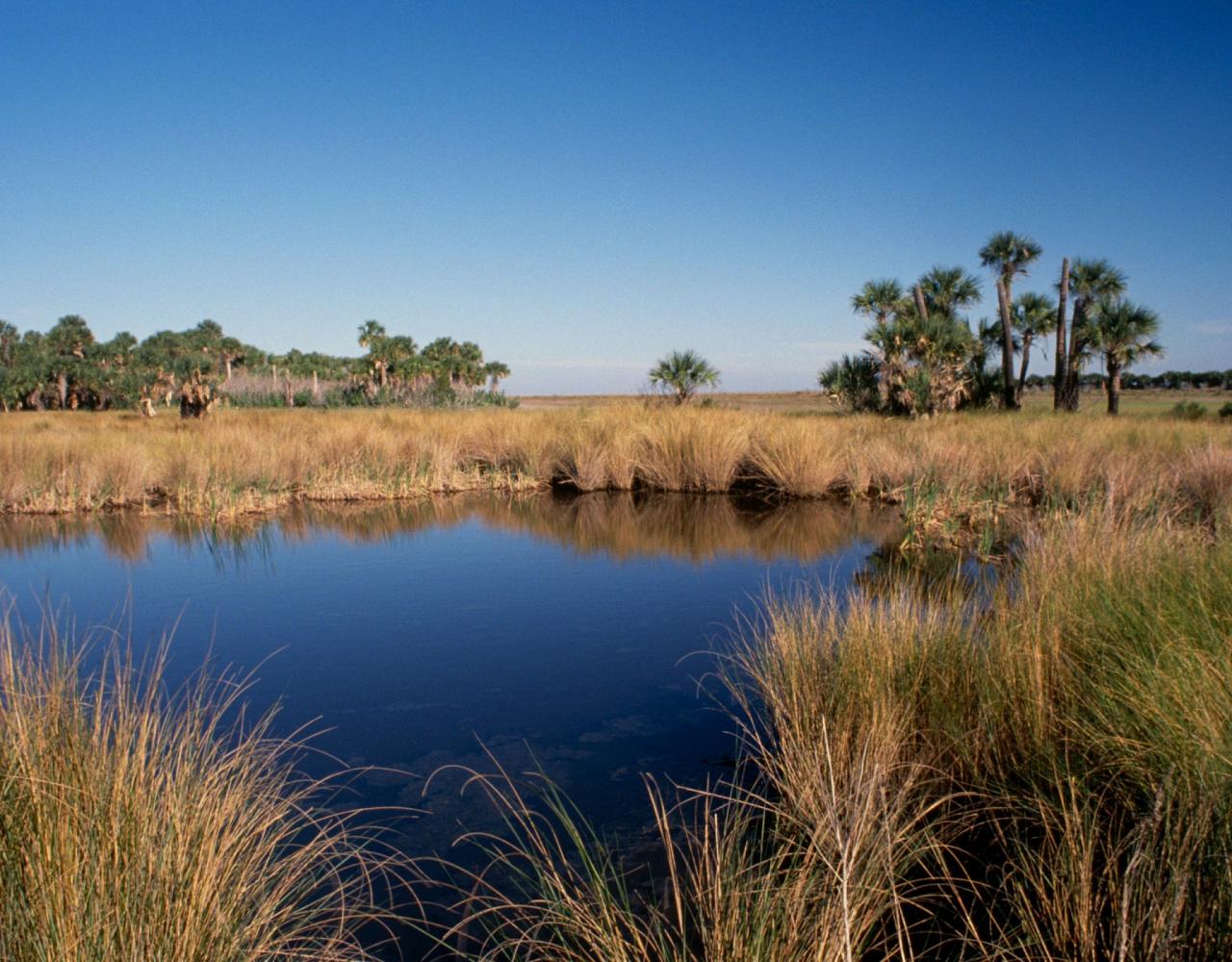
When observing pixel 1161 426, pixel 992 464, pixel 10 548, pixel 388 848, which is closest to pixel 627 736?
pixel 388 848

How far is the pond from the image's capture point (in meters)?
4.04

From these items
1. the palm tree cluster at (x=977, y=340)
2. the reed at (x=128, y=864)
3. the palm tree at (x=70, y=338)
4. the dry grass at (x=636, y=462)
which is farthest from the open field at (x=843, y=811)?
the palm tree at (x=70, y=338)

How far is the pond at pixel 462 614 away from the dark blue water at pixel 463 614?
0.07 ft

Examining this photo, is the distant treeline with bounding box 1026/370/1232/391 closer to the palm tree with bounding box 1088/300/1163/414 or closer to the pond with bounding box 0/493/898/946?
the palm tree with bounding box 1088/300/1163/414

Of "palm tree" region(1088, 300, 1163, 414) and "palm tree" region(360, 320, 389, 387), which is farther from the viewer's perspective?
"palm tree" region(360, 320, 389, 387)

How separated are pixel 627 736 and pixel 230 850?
2.11 m

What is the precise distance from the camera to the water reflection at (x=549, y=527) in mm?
8789

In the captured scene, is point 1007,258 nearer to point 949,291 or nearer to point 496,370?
point 949,291

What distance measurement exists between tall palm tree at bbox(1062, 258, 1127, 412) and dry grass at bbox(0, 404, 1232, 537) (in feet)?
35.4

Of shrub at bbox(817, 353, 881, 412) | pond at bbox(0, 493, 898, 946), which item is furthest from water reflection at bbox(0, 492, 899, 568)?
shrub at bbox(817, 353, 881, 412)

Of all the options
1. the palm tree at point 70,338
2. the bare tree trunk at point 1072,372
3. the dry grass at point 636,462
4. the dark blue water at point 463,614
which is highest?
the palm tree at point 70,338

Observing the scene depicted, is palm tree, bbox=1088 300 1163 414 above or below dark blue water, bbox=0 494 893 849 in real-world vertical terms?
above

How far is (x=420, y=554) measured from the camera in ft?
28.4

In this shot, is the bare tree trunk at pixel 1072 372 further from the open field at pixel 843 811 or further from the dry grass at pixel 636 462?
the open field at pixel 843 811
